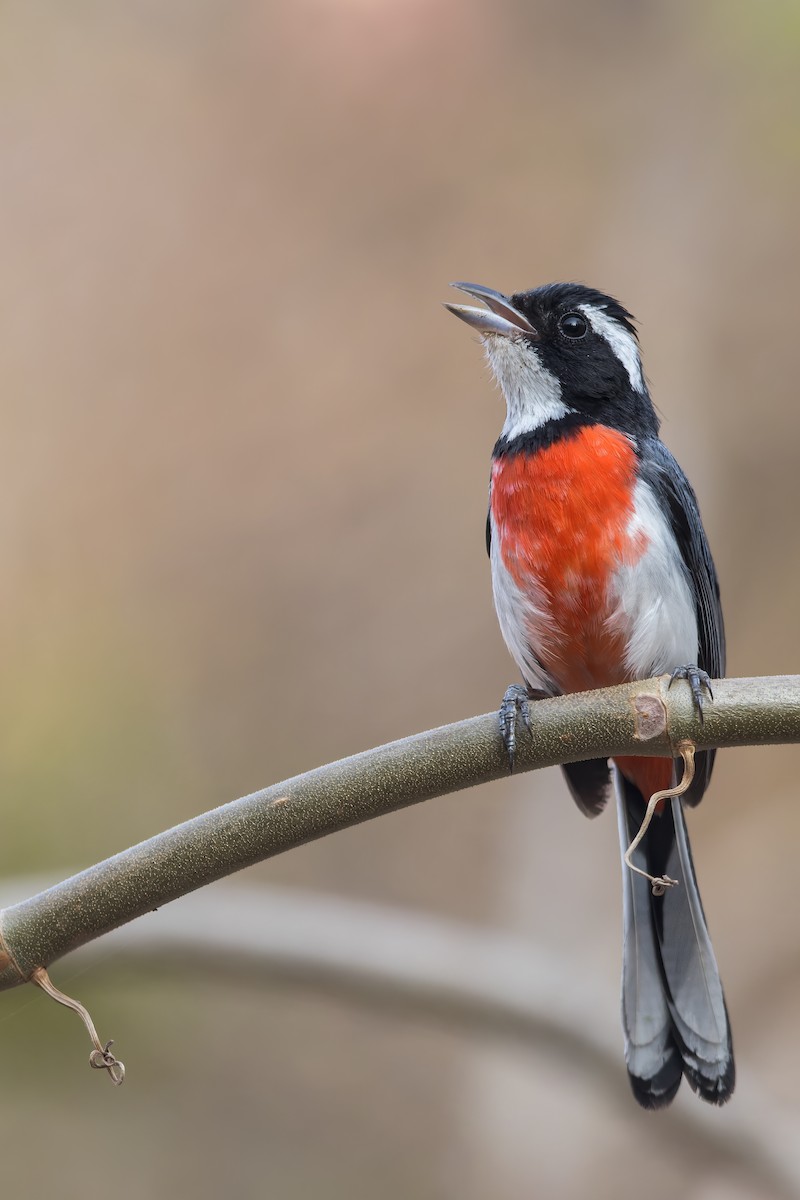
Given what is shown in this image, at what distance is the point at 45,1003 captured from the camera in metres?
5.04

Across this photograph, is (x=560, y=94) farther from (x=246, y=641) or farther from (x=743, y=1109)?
(x=743, y=1109)

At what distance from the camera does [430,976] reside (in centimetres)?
439

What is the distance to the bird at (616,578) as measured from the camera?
343 cm

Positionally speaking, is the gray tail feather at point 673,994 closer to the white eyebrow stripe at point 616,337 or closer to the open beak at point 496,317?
the white eyebrow stripe at point 616,337

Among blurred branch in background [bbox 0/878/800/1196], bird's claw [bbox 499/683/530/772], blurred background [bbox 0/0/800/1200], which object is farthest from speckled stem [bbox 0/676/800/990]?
blurred background [bbox 0/0/800/1200]

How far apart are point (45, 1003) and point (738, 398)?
486 centimetres

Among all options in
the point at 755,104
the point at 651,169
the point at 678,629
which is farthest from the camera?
the point at 651,169

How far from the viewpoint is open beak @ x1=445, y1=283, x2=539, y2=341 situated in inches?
150

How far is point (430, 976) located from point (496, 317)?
221 centimetres

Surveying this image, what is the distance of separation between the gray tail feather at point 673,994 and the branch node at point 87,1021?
144 centimetres

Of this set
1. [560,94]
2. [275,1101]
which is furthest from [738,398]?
[275,1101]

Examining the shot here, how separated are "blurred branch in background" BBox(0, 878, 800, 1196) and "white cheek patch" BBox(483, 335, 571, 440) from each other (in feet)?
5.99

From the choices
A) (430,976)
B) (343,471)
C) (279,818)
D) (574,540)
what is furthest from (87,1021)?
(343,471)

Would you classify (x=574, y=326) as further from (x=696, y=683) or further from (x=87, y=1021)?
(x=87, y=1021)
